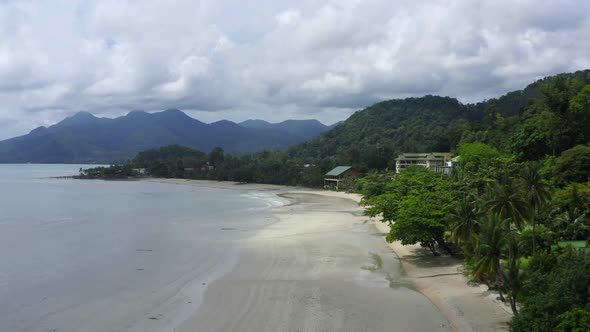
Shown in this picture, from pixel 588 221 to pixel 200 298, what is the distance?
25132mm

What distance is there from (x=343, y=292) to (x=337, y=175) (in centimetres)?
8334

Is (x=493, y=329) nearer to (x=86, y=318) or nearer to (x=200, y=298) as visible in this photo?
(x=200, y=298)

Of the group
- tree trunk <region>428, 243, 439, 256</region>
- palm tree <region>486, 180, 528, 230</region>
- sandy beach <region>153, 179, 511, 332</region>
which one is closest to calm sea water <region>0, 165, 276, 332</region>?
sandy beach <region>153, 179, 511, 332</region>

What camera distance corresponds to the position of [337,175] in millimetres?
107000

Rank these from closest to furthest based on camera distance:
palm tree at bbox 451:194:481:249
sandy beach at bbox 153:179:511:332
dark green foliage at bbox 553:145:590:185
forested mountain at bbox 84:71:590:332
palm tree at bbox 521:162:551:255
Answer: forested mountain at bbox 84:71:590:332 → sandy beach at bbox 153:179:511:332 → palm tree at bbox 521:162:551:255 → palm tree at bbox 451:194:481:249 → dark green foliage at bbox 553:145:590:185

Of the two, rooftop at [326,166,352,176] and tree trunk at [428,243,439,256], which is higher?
rooftop at [326,166,352,176]

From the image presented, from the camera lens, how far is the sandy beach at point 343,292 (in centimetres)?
1959

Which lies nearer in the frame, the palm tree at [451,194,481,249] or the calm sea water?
the calm sea water

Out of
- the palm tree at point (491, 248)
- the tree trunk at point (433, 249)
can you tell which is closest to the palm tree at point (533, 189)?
the palm tree at point (491, 248)

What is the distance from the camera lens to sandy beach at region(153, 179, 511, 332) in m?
19.6

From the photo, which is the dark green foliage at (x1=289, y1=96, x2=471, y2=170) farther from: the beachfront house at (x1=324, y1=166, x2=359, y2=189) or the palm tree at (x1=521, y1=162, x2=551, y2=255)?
the palm tree at (x1=521, y1=162, x2=551, y2=255)

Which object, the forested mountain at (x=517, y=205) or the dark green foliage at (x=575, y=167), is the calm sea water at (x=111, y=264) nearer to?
the forested mountain at (x=517, y=205)

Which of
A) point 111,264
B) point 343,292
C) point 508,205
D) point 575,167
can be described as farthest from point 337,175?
point 343,292

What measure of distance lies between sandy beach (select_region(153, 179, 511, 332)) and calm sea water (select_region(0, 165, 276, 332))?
2057mm
